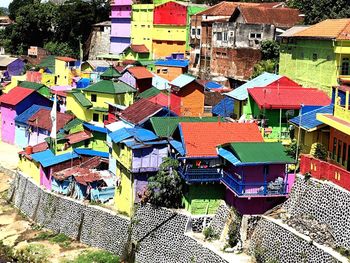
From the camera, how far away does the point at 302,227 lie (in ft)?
79.3

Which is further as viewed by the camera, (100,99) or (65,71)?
(65,71)

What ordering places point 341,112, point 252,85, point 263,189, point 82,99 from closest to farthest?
point 341,112
point 263,189
point 252,85
point 82,99

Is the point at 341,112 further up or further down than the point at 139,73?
further up

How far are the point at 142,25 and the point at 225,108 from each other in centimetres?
3845

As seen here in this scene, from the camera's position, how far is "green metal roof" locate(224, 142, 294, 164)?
26203 mm

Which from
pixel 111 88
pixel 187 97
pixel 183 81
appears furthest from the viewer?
pixel 111 88

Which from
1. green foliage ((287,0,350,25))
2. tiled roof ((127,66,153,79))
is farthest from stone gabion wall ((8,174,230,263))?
green foliage ((287,0,350,25))

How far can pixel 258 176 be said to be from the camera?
87.6ft

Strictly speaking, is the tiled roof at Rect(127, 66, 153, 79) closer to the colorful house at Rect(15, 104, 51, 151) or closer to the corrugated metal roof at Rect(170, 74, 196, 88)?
the corrugated metal roof at Rect(170, 74, 196, 88)

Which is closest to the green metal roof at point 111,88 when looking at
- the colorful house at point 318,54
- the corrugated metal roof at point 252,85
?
the corrugated metal roof at point 252,85

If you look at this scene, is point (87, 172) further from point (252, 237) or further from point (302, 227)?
point (302, 227)

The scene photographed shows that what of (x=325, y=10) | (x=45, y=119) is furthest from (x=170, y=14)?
(x=45, y=119)

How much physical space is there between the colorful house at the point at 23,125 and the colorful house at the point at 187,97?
14609 mm

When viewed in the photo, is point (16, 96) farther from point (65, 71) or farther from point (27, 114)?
point (65, 71)
